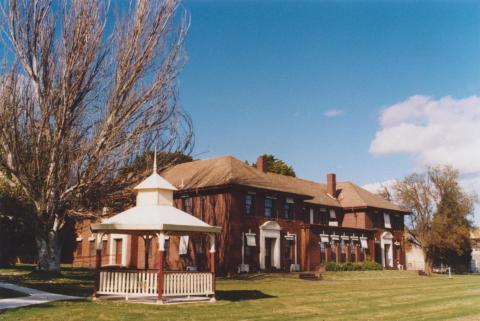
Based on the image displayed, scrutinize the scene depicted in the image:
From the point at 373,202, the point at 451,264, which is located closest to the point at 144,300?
the point at 373,202

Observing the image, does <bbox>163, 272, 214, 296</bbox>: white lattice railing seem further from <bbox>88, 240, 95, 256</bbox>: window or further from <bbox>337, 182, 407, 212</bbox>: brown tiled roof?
<bbox>337, 182, 407, 212</bbox>: brown tiled roof

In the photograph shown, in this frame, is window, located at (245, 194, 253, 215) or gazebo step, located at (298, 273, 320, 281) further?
window, located at (245, 194, 253, 215)

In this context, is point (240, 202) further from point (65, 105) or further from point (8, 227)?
point (8, 227)

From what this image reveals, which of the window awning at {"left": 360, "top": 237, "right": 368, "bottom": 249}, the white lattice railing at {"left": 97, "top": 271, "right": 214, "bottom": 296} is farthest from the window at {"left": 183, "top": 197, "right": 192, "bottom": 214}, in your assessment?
the white lattice railing at {"left": 97, "top": 271, "right": 214, "bottom": 296}

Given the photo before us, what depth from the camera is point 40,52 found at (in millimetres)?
25234

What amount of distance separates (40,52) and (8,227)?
1941cm

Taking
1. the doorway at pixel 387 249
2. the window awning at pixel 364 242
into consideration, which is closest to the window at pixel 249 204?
the window awning at pixel 364 242

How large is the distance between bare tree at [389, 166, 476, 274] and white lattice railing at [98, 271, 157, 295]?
41209 mm

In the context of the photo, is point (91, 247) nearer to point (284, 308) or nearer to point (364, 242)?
point (364, 242)

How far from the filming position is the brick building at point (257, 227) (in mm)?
34844

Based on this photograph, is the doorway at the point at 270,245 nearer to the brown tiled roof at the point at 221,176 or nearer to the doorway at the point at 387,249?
the brown tiled roof at the point at 221,176

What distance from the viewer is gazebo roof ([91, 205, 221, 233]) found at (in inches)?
672

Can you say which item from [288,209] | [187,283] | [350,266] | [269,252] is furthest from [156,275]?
[350,266]

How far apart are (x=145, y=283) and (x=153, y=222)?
2.31 meters
